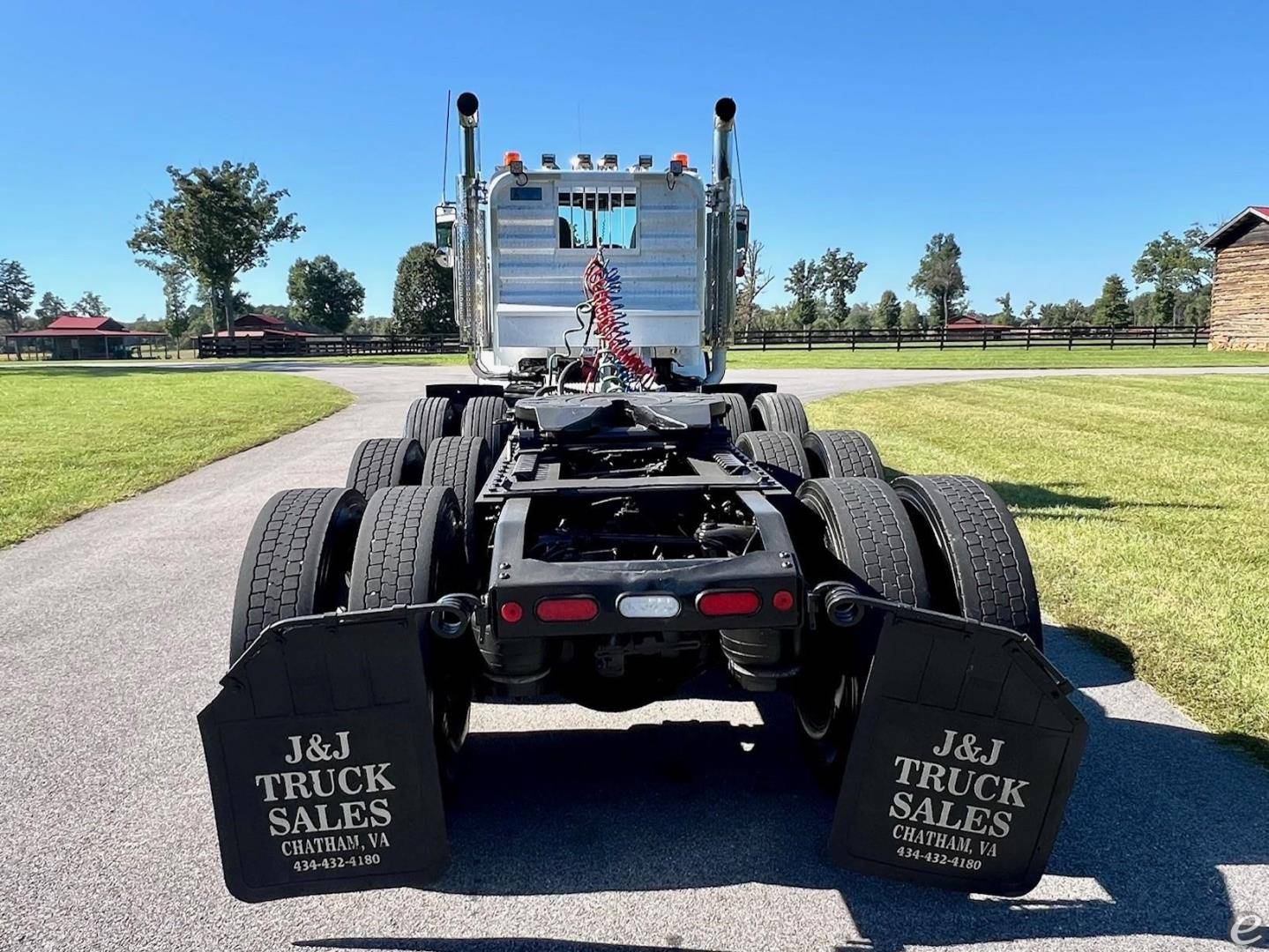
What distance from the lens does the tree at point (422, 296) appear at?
2530 inches

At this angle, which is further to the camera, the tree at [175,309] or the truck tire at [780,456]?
the tree at [175,309]

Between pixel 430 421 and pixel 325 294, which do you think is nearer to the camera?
pixel 430 421

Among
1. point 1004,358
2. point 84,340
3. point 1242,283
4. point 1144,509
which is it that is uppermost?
point 1242,283

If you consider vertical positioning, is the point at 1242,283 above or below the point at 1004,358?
above

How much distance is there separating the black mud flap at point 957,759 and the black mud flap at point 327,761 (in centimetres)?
123

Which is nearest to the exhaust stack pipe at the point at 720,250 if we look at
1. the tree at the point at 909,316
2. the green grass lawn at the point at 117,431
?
the green grass lawn at the point at 117,431

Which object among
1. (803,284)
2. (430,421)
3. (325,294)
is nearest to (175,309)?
(325,294)

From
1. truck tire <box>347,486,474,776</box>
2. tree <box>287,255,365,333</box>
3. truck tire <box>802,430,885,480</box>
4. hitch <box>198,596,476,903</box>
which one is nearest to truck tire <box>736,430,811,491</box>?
truck tire <box>802,430,885,480</box>

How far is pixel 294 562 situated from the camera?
3057 mm

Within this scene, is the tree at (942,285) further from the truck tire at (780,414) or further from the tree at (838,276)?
the truck tire at (780,414)

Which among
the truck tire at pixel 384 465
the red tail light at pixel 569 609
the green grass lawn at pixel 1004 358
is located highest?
the green grass lawn at pixel 1004 358

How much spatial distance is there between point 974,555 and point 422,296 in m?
64.8

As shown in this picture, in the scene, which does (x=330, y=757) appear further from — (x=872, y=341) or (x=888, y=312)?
(x=888, y=312)

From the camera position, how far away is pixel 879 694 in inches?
101
